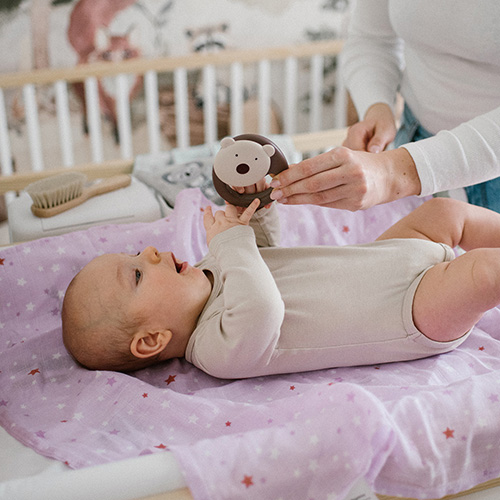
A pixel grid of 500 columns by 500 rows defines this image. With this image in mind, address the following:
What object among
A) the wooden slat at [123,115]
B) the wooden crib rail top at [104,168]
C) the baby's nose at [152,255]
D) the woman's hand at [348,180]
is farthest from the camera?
the wooden slat at [123,115]

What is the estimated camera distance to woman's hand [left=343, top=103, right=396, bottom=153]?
45.3 inches

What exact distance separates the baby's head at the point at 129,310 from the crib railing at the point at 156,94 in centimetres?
120

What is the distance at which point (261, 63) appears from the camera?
2287 millimetres

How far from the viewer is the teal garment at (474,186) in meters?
1.21

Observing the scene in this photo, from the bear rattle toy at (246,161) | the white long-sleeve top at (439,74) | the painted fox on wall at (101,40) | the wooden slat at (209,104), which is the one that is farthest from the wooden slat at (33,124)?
the bear rattle toy at (246,161)

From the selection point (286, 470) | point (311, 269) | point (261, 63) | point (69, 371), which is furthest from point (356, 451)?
point (261, 63)

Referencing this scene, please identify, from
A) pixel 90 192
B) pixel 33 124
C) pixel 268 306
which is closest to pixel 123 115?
pixel 33 124

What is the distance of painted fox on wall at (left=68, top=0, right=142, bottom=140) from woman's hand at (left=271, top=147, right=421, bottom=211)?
154 centimetres

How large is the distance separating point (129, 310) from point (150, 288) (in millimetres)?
50

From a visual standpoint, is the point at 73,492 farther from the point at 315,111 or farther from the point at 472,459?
the point at 315,111

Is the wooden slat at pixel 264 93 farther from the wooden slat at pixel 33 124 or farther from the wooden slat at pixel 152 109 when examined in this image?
the wooden slat at pixel 33 124

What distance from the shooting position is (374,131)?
120 cm

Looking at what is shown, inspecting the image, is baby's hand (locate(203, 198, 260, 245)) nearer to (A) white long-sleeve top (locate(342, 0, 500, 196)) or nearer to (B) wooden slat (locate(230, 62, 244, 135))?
(A) white long-sleeve top (locate(342, 0, 500, 196))

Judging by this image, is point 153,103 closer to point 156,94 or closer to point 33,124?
point 156,94
